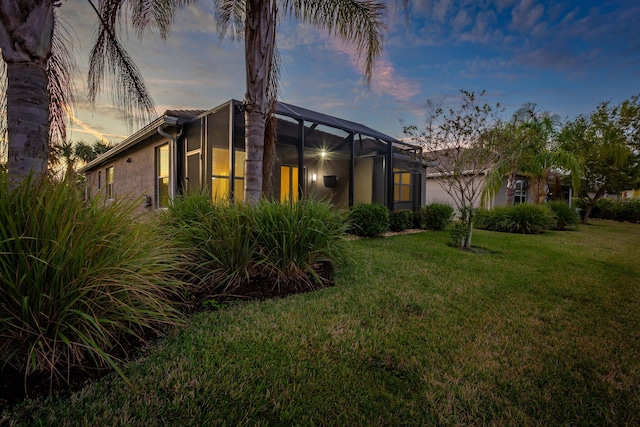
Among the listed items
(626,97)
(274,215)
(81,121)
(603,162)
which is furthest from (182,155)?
(626,97)

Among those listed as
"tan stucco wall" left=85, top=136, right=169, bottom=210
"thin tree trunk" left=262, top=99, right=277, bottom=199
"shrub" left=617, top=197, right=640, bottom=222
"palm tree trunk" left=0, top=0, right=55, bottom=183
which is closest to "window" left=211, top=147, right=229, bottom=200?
"thin tree trunk" left=262, top=99, right=277, bottom=199

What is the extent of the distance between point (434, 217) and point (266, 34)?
839cm

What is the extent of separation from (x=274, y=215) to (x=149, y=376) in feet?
7.28

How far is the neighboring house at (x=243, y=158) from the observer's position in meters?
6.99

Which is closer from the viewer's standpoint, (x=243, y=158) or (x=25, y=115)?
(x=25, y=115)

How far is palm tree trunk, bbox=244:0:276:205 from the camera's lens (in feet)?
13.6

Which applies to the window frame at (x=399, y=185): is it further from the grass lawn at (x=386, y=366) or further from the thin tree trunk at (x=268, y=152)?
the grass lawn at (x=386, y=366)

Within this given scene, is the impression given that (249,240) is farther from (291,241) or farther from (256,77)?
(256,77)

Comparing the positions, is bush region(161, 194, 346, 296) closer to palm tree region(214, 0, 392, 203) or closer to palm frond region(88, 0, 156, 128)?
palm tree region(214, 0, 392, 203)

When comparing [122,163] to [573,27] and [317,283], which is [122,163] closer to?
[317,283]

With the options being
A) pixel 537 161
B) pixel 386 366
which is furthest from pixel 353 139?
pixel 537 161

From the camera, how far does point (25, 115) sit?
2785 millimetres

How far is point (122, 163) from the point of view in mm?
11688

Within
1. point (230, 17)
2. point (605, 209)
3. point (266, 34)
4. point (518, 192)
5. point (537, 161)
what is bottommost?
point (605, 209)
